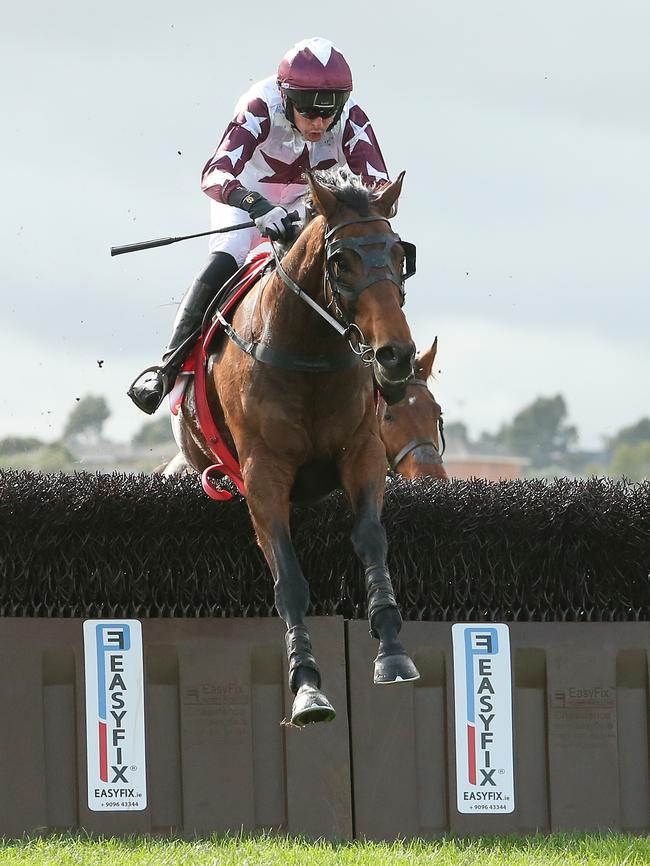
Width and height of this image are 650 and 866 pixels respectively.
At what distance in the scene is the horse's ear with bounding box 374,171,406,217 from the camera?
20.0 ft

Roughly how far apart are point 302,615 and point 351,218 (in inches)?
59.7

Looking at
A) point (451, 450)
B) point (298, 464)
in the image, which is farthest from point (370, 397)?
point (451, 450)

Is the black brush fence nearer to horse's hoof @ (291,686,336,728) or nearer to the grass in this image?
the grass

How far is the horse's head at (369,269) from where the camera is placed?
5.66 m

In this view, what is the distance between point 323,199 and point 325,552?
67.6 inches

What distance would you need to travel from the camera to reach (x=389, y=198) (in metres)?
6.13

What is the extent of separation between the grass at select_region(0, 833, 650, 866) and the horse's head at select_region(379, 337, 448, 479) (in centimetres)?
373

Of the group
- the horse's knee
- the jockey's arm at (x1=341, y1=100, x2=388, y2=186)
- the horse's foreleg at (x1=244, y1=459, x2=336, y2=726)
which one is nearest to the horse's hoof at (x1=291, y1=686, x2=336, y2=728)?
the horse's foreleg at (x1=244, y1=459, x2=336, y2=726)

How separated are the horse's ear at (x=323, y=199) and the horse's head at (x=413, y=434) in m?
4.10

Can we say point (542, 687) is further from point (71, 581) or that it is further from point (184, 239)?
point (184, 239)

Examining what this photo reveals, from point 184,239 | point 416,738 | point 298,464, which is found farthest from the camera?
point 184,239

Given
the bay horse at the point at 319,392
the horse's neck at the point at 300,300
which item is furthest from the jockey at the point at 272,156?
the bay horse at the point at 319,392

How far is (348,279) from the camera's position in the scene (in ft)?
19.3

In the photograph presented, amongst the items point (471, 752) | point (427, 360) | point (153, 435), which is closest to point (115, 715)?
point (471, 752)
